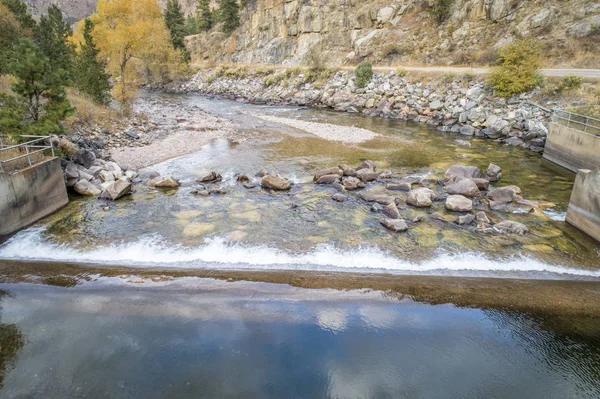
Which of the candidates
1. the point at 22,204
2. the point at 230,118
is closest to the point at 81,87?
the point at 230,118

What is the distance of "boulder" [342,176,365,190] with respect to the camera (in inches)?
618

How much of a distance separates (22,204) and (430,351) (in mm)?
12887

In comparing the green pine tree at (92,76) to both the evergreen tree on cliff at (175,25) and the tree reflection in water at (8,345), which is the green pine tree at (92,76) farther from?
the evergreen tree on cliff at (175,25)

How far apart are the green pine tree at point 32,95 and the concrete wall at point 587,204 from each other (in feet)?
62.5

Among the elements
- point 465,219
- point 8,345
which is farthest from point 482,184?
point 8,345

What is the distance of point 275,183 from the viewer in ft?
50.9

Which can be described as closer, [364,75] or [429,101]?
[429,101]

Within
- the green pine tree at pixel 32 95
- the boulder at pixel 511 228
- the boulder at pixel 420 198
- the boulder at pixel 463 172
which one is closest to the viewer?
the boulder at pixel 511 228

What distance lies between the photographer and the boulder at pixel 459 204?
43.6 feet

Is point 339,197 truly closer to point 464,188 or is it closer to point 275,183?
point 275,183

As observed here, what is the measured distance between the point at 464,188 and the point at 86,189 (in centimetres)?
1545

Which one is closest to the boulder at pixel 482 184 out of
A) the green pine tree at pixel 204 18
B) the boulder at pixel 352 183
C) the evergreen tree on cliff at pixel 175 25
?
the boulder at pixel 352 183

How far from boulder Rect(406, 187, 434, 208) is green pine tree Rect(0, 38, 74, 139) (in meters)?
14.1

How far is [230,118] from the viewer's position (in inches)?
1291
